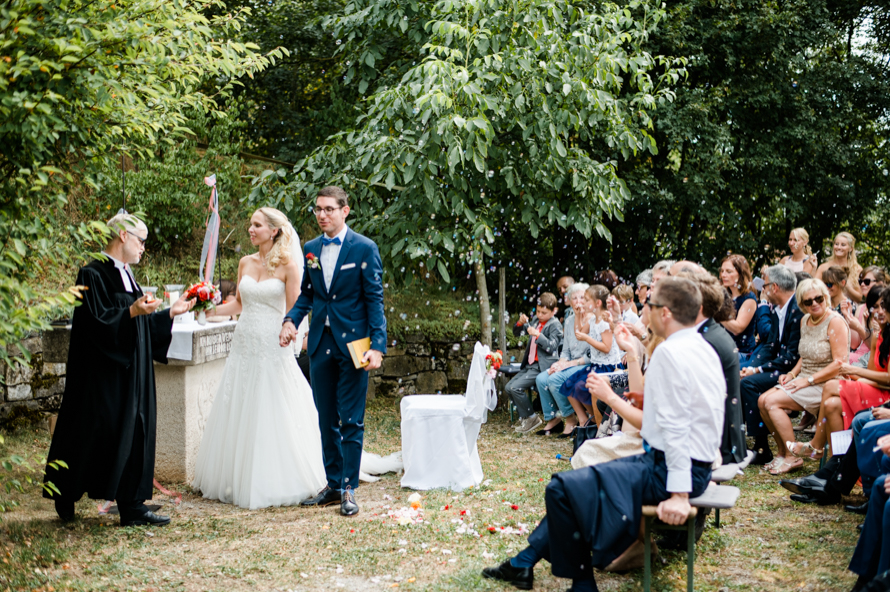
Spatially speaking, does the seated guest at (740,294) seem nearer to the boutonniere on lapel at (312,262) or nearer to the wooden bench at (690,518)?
the wooden bench at (690,518)

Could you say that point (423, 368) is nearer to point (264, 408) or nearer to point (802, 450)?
point (264, 408)

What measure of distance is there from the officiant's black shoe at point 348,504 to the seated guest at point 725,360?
226cm

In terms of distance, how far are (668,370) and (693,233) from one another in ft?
26.3

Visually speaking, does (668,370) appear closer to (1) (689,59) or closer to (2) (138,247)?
(2) (138,247)

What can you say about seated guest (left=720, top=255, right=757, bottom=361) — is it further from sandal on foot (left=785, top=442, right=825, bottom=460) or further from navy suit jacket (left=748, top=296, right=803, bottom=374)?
sandal on foot (left=785, top=442, right=825, bottom=460)

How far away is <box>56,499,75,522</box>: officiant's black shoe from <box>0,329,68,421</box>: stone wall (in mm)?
2972

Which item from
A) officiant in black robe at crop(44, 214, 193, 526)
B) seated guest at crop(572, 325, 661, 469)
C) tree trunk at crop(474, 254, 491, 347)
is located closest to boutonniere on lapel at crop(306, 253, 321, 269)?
officiant in black robe at crop(44, 214, 193, 526)

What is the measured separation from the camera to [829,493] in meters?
4.98

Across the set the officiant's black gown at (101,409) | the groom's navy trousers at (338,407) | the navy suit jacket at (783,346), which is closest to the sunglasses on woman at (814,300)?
the navy suit jacket at (783,346)

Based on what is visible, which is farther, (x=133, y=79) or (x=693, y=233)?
(x=693, y=233)

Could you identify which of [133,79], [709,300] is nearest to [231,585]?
[133,79]

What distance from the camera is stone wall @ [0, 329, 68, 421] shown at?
725 centimetres

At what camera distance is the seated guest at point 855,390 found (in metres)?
5.25

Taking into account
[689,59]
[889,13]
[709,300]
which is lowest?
[709,300]
